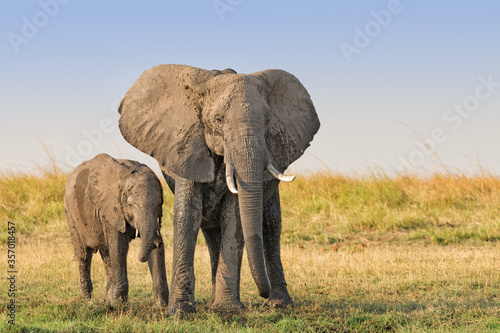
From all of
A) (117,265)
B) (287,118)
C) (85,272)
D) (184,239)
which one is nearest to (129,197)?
(117,265)

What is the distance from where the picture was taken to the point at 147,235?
23.4 feet

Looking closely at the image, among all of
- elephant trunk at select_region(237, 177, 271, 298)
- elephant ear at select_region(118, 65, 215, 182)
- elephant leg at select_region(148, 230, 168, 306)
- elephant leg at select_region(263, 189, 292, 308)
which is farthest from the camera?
elephant leg at select_region(263, 189, 292, 308)

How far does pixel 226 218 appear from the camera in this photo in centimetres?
697

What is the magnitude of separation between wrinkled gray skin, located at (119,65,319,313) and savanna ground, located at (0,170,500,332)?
2.09 ft

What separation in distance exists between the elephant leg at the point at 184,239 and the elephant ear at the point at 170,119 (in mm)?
188

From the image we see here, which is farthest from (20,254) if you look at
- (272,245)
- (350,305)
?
(350,305)

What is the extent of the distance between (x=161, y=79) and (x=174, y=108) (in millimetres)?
413

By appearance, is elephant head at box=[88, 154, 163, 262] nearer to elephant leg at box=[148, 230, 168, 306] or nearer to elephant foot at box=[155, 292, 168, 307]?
elephant leg at box=[148, 230, 168, 306]

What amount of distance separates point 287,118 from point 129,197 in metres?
2.05

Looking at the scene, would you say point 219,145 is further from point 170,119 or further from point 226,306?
point 226,306

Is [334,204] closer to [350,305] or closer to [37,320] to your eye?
[350,305]

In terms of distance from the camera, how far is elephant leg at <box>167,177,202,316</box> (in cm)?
682

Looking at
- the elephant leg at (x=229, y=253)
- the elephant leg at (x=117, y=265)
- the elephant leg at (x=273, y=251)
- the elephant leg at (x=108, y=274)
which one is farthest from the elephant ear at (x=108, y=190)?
the elephant leg at (x=273, y=251)

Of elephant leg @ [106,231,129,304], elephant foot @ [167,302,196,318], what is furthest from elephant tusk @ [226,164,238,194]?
elephant leg @ [106,231,129,304]
